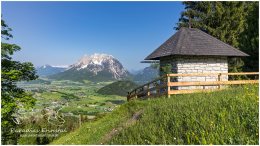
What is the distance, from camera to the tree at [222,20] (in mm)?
34125

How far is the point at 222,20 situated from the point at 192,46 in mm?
15402

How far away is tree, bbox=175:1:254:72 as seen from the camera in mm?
34125

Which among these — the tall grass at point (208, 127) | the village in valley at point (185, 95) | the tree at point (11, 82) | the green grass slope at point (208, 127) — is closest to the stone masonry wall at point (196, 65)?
the village in valley at point (185, 95)

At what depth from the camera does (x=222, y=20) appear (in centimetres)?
3478

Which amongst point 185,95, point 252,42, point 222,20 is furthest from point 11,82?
point 222,20

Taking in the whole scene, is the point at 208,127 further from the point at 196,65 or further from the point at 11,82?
the point at 196,65

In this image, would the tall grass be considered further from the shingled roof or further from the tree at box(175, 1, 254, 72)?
the tree at box(175, 1, 254, 72)

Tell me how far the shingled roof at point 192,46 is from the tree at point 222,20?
11.4 meters

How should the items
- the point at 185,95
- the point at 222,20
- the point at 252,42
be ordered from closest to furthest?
1. the point at 185,95
2. the point at 252,42
3. the point at 222,20

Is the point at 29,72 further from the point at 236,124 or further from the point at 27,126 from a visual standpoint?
the point at 27,126

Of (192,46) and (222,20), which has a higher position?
(222,20)

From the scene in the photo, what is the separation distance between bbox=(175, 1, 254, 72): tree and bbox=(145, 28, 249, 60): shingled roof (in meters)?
11.4

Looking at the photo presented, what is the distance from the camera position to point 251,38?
27312 millimetres

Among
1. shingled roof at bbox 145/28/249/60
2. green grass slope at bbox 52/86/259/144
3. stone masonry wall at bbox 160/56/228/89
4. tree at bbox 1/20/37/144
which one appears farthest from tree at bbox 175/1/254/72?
green grass slope at bbox 52/86/259/144
